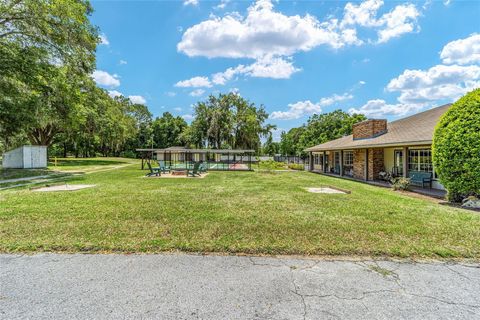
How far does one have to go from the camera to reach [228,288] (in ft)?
9.08

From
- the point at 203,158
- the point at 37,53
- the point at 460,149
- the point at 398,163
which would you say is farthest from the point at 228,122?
the point at 460,149

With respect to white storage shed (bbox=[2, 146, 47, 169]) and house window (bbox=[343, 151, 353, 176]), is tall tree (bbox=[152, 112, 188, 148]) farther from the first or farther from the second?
house window (bbox=[343, 151, 353, 176])

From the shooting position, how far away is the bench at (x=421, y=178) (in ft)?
37.3

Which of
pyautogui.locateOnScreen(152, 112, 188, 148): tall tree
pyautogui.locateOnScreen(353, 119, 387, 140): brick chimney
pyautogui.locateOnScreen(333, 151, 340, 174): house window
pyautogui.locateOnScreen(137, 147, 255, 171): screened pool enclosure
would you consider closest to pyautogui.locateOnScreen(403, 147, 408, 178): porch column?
pyautogui.locateOnScreen(353, 119, 387, 140): brick chimney

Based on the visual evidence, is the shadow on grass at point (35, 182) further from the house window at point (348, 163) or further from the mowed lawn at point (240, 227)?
the house window at point (348, 163)

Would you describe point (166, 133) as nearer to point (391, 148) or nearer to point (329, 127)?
point (329, 127)

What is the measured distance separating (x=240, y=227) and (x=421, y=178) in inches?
421

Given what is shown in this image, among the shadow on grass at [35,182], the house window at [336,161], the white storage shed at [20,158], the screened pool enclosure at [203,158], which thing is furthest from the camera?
the screened pool enclosure at [203,158]

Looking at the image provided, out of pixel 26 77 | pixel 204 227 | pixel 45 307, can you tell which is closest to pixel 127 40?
pixel 26 77

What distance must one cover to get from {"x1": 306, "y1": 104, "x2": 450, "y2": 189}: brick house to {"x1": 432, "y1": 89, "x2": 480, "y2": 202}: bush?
6.53 ft

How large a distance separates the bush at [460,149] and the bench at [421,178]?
12.6 feet

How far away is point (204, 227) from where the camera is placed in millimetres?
4902

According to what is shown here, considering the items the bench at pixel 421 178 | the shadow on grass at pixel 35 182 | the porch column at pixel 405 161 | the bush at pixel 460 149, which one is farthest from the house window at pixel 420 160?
the shadow on grass at pixel 35 182

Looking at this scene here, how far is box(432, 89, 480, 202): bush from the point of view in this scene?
705cm
